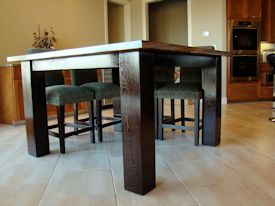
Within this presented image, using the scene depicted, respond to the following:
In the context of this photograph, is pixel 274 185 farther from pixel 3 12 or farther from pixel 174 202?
pixel 3 12

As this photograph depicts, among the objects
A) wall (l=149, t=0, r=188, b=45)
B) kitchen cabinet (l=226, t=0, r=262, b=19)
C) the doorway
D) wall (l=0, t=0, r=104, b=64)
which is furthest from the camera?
wall (l=149, t=0, r=188, b=45)

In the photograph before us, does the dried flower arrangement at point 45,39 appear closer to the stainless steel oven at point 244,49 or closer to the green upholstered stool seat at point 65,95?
the green upholstered stool seat at point 65,95

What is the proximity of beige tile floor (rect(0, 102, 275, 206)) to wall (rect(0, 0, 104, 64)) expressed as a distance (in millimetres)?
2005

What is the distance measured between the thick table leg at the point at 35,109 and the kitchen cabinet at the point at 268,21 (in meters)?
4.81

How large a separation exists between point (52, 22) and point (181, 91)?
10.6 ft

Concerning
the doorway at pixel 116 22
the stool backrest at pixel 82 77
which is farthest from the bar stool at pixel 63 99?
the doorway at pixel 116 22

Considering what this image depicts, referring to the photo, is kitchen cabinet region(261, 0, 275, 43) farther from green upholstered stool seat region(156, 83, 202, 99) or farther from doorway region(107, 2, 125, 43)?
green upholstered stool seat region(156, 83, 202, 99)

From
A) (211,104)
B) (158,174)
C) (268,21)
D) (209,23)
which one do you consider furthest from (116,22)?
(158,174)

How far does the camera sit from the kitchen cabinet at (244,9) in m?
5.14

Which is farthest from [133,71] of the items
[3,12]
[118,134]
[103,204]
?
[3,12]

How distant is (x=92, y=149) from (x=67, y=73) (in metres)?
2.08

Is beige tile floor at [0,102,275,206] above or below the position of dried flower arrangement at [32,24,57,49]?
below

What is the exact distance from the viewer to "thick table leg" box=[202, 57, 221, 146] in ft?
7.70

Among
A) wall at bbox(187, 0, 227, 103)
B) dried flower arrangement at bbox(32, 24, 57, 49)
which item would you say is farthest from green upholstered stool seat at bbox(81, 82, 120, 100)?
wall at bbox(187, 0, 227, 103)
